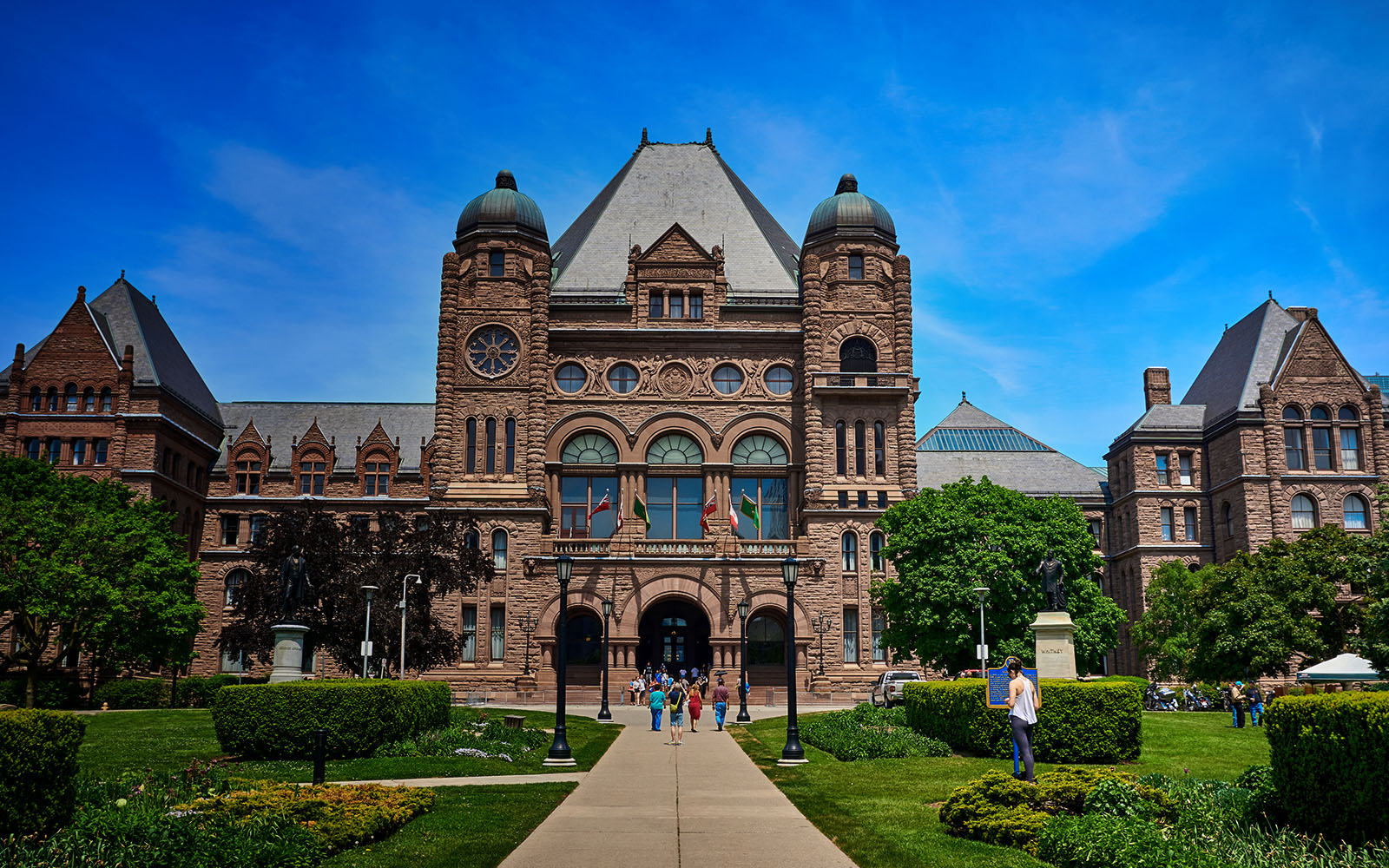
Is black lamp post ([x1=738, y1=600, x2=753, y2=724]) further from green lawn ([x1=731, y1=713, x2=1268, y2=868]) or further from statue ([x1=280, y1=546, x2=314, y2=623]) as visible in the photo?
statue ([x1=280, y1=546, x2=314, y2=623])

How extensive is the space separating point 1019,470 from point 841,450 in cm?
2651

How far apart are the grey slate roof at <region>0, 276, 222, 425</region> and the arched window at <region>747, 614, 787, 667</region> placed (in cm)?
3745

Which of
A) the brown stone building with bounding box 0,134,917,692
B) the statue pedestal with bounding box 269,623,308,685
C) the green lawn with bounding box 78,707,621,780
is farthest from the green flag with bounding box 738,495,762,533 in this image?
the statue pedestal with bounding box 269,623,308,685

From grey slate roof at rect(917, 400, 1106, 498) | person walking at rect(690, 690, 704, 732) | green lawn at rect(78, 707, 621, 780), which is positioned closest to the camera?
green lawn at rect(78, 707, 621, 780)

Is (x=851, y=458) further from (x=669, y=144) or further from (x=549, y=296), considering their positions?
(x=669, y=144)

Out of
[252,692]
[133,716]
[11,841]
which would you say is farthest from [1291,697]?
[133,716]

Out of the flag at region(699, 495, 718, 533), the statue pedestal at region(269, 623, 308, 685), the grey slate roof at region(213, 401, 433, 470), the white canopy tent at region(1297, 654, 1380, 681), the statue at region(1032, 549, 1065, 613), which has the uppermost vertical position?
the grey slate roof at region(213, 401, 433, 470)

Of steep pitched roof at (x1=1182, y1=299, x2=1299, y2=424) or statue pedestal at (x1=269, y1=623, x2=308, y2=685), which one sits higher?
steep pitched roof at (x1=1182, y1=299, x2=1299, y2=424)

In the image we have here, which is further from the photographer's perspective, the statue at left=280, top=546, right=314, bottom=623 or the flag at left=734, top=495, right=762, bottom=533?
the flag at left=734, top=495, right=762, bottom=533

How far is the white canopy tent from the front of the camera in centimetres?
3694

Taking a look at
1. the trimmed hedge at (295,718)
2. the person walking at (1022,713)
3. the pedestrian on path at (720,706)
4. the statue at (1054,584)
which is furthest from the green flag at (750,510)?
the person walking at (1022,713)

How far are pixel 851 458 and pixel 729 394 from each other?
8.19 m

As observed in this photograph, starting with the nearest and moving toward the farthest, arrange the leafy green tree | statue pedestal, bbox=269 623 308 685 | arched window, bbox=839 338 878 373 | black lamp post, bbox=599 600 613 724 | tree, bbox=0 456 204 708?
statue pedestal, bbox=269 623 308 685, black lamp post, bbox=599 600 613 724, tree, bbox=0 456 204 708, the leafy green tree, arched window, bbox=839 338 878 373

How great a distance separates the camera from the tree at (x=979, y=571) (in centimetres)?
4747
